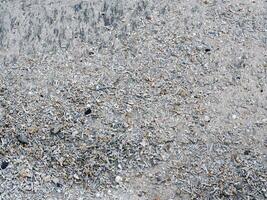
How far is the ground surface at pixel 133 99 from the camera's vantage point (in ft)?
16.3

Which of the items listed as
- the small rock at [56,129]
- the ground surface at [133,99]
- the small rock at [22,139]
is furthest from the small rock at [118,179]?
the small rock at [22,139]

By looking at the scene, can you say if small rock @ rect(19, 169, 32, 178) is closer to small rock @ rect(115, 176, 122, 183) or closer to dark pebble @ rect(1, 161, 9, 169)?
dark pebble @ rect(1, 161, 9, 169)

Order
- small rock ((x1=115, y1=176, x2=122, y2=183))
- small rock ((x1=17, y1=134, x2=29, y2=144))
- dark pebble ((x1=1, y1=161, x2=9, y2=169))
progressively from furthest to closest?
small rock ((x1=17, y1=134, x2=29, y2=144)), dark pebble ((x1=1, y1=161, x2=9, y2=169)), small rock ((x1=115, y1=176, x2=122, y2=183))

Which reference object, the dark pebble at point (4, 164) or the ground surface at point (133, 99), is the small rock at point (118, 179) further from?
the dark pebble at point (4, 164)

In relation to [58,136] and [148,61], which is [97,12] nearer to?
[148,61]

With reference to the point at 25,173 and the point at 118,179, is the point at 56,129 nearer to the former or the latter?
the point at 25,173

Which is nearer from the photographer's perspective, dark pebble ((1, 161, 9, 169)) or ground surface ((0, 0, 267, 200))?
ground surface ((0, 0, 267, 200))

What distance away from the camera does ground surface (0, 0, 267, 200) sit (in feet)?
16.3

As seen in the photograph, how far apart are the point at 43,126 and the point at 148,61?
141 centimetres

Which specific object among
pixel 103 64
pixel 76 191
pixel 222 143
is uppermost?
pixel 103 64

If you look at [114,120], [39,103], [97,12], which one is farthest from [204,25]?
[39,103]

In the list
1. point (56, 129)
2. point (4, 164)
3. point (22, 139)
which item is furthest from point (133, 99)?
point (4, 164)

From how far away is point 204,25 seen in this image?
618cm

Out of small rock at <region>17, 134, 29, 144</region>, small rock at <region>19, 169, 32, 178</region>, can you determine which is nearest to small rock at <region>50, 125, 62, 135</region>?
small rock at <region>17, 134, 29, 144</region>
